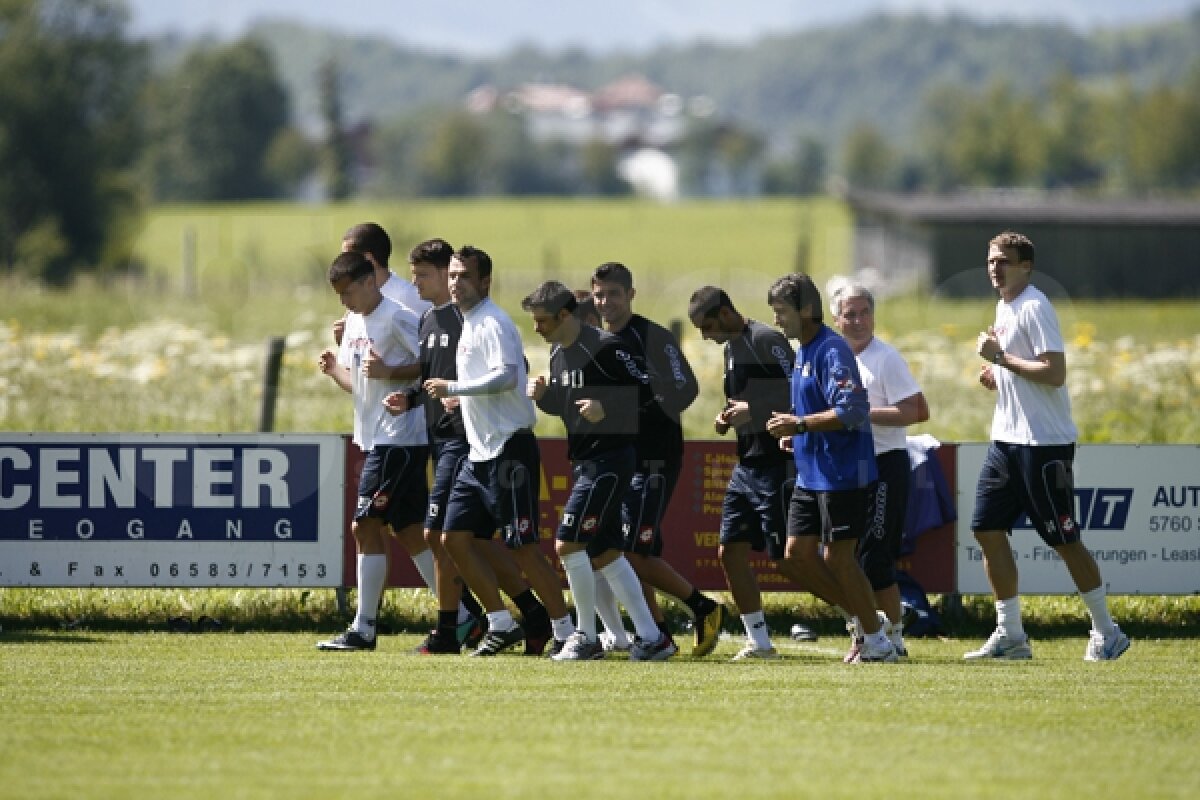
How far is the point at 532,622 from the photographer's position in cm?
1092

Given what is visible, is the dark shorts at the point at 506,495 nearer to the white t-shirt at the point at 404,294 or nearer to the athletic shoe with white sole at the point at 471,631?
the athletic shoe with white sole at the point at 471,631

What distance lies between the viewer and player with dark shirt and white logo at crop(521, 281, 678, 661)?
33.6 ft

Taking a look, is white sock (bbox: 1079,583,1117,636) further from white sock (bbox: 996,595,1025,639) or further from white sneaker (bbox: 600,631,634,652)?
white sneaker (bbox: 600,631,634,652)

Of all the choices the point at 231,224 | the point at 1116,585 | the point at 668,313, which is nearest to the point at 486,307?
the point at 1116,585

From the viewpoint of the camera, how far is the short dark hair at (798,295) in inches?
397

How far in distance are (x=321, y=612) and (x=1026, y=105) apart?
13698cm

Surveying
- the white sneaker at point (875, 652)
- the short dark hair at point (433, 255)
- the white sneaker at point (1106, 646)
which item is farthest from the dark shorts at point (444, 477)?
the white sneaker at point (1106, 646)

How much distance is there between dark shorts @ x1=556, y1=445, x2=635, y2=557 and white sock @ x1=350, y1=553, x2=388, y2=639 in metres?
1.26

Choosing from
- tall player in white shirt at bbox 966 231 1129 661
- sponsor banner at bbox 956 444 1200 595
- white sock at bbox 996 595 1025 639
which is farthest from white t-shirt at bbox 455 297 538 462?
sponsor banner at bbox 956 444 1200 595

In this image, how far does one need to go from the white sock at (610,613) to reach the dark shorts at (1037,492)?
230 cm

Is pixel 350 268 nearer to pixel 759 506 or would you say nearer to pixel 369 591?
pixel 369 591

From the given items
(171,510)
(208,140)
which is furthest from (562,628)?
(208,140)

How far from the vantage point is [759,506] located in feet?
35.0

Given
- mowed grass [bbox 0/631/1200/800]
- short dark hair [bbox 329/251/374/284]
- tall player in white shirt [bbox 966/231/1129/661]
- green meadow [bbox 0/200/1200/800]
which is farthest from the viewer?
short dark hair [bbox 329/251/374/284]
